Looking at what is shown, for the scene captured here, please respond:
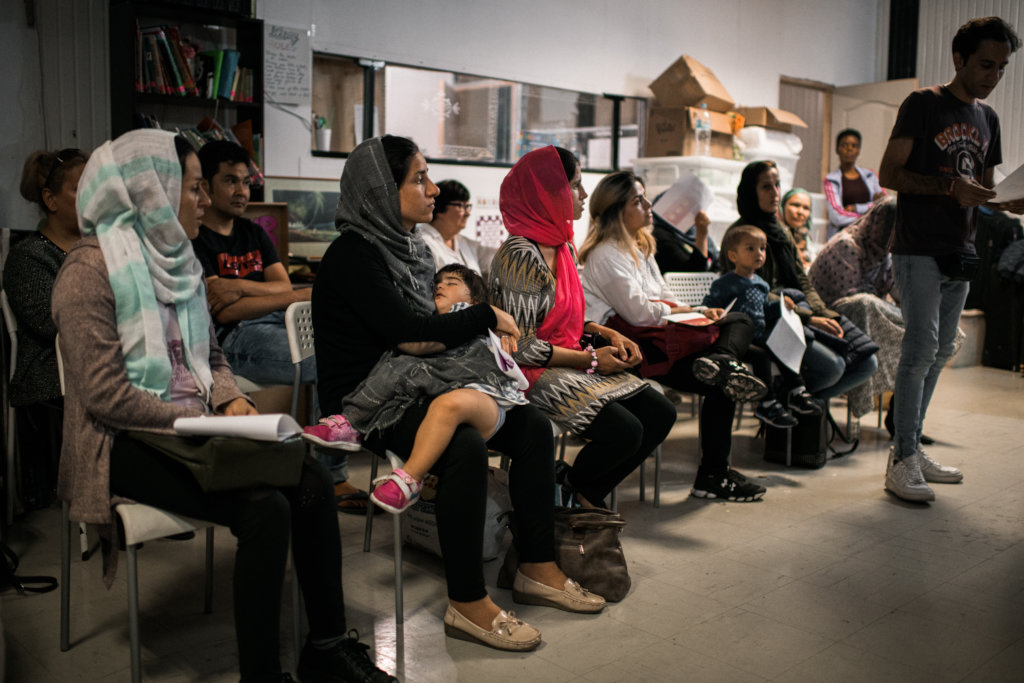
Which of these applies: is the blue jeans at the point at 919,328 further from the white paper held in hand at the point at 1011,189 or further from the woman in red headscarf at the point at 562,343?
the woman in red headscarf at the point at 562,343

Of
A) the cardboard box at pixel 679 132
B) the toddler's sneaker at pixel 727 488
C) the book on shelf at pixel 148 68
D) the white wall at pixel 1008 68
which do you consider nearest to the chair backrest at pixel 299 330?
the toddler's sneaker at pixel 727 488

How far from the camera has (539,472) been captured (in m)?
2.45

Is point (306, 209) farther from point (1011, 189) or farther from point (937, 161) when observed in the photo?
point (1011, 189)

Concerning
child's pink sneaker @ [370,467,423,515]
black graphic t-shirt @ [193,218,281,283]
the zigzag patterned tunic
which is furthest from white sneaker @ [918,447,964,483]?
black graphic t-shirt @ [193,218,281,283]

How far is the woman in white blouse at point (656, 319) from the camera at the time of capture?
337 centimetres

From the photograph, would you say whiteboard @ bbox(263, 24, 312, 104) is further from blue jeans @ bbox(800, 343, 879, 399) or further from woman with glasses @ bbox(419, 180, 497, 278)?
blue jeans @ bbox(800, 343, 879, 399)

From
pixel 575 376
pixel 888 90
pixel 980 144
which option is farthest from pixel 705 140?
pixel 575 376

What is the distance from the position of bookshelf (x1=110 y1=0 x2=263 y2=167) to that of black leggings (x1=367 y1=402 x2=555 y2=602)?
9.17 ft

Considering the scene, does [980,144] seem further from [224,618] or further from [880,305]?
[224,618]

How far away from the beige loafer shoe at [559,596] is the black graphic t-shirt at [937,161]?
6.16 feet

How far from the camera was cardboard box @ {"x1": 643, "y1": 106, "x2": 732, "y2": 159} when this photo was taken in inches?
270

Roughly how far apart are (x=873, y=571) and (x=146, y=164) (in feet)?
7.79

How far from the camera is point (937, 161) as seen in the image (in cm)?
334

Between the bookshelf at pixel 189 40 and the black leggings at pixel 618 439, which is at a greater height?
the bookshelf at pixel 189 40
